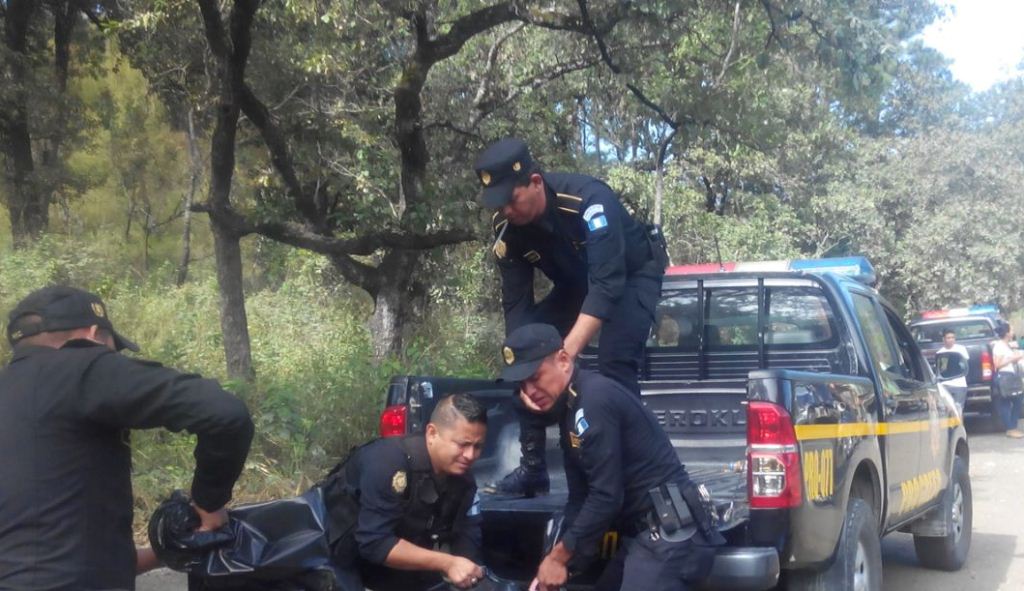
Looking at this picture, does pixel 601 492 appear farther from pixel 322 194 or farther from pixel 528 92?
pixel 528 92

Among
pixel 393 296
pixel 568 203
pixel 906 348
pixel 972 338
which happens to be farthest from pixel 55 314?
pixel 972 338

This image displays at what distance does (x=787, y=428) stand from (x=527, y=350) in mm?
1152

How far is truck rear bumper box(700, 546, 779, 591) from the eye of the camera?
4.25 metres

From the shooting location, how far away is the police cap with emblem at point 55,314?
127 inches

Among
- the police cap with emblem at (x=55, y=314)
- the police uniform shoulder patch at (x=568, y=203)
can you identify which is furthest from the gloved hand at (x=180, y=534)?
the police uniform shoulder patch at (x=568, y=203)

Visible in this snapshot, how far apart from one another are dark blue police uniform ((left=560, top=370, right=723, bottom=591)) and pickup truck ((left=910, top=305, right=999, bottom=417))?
1266 centimetres

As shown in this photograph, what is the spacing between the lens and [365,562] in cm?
435

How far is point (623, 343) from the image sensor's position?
5.01 meters

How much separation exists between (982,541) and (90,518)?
742cm

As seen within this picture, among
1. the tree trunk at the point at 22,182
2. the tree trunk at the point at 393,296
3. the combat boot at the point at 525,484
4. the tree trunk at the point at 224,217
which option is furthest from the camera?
the tree trunk at the point at 22,182

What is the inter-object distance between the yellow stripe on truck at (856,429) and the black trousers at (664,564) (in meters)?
0.75

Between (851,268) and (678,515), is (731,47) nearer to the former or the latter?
(851,268)

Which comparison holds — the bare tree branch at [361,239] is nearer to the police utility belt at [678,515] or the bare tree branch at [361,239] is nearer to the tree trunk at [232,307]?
the tree trunk at [232,307]

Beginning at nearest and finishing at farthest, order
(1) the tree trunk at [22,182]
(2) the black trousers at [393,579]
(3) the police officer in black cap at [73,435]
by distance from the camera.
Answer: (3) the police officer in black cap at [73,435]
(2) the black trousers at [393,579]
(1) the tree trunk at [22,182]
